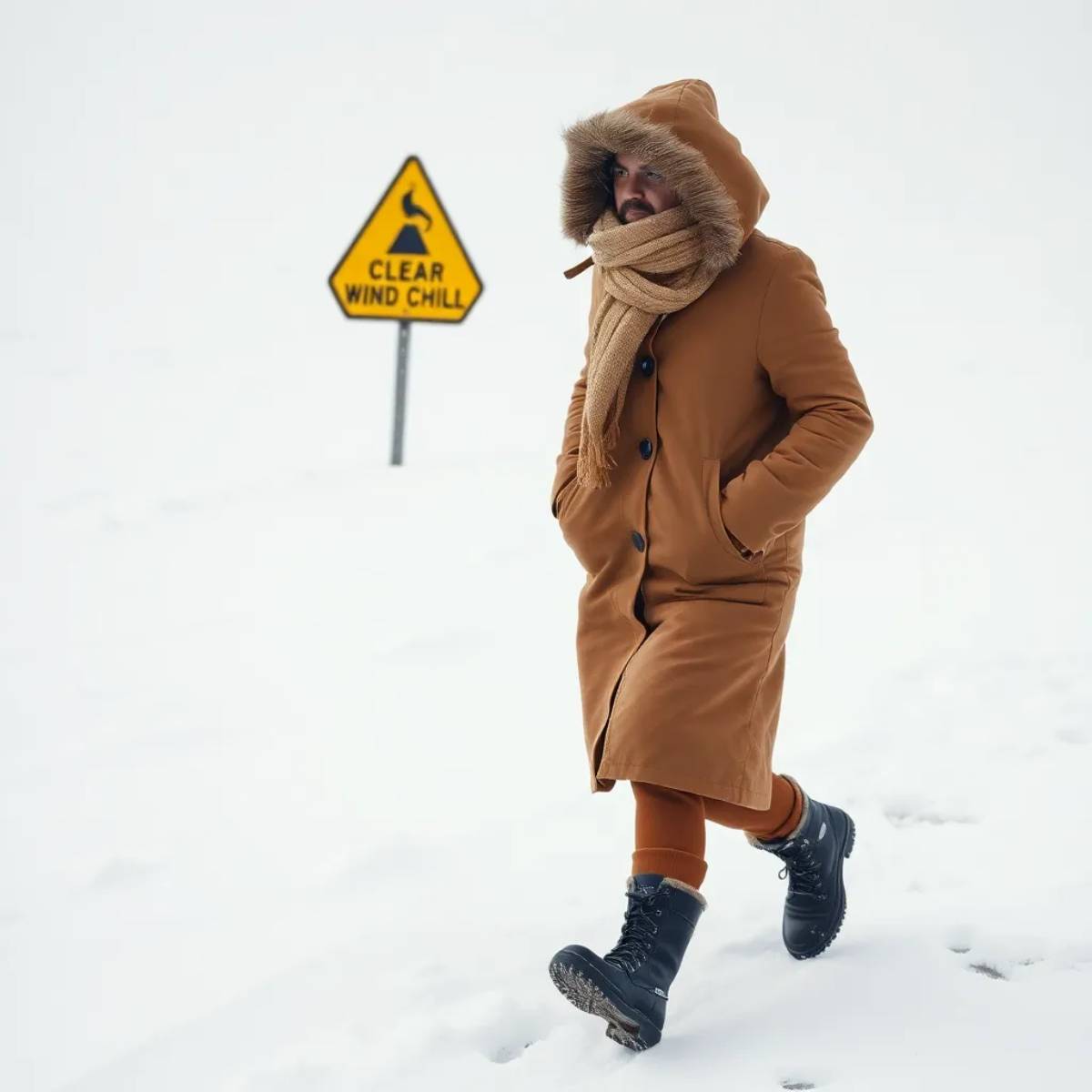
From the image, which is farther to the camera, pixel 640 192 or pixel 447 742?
pixel 447 742

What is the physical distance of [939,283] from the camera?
14695 millimetres

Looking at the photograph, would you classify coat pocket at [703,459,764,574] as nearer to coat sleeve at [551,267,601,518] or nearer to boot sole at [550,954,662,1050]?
coat sleeve at [551,267,601,518]

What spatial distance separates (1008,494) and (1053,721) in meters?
2.50

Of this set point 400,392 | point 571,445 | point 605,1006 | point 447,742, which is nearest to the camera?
point 605,1006

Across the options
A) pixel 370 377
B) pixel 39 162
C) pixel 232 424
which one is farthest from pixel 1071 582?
pixel 39 162

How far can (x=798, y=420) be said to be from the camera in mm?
2268

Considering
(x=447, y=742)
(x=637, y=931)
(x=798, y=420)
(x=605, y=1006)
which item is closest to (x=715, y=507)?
(x=798, y=420)

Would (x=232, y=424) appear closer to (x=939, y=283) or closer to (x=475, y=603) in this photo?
(x=475, y=603)

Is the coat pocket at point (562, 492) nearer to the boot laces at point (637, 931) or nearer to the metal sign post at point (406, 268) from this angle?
the boot laces at point (637, 931)

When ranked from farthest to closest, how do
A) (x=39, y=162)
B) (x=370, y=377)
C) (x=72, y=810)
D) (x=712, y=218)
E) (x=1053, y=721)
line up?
(x=39, y=162) < (x=370, y=377) < (x=1053, y=721) < (x=72, y=810) < (x=712, y=218)

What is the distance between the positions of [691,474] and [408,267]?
452cm

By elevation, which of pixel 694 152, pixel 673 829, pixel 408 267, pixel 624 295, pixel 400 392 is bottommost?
pixel 673 829

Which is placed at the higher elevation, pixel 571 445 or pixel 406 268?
pixel 406 268

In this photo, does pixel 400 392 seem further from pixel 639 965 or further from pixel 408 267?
pixel 639 965
